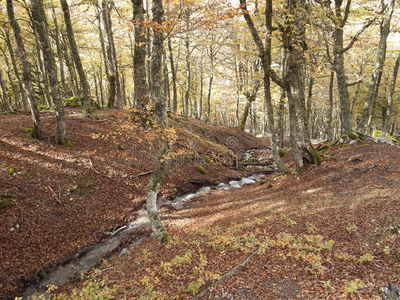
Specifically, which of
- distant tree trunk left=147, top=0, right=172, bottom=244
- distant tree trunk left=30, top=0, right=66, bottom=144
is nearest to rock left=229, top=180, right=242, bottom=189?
distant tree trunk left=147, top=0, right=172, bottom=244

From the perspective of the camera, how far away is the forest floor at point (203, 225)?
387 cm

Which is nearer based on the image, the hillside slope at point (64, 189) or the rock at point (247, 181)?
the hillside slope at point (64, 189)

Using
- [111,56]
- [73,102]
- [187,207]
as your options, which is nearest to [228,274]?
[187,207]

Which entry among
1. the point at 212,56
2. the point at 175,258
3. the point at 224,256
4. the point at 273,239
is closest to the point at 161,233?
the point at 175,258

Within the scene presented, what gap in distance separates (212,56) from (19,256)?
23433 millimetres

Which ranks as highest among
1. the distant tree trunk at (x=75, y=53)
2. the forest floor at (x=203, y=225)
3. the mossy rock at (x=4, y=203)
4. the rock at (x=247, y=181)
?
the distant tree trunk at (x=75, y=53)

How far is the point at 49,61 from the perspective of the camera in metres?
10.1

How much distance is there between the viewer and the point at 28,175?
838 cm

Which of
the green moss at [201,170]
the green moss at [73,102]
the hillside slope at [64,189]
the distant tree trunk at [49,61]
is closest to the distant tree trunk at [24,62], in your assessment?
the distant tree trunk at [49,61]

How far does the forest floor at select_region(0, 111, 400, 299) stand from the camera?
387 centimetres

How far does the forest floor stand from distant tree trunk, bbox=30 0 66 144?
862 millimetres

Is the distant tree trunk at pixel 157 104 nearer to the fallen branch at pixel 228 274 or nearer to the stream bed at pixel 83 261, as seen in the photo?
the stream bed at pixel 83 261

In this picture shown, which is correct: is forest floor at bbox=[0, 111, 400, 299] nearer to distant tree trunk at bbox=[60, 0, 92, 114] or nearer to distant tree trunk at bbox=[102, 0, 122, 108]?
distant tree trunk at bbox=[60, 0, 92, 114]

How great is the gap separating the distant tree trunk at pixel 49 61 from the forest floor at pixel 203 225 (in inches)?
33.9
